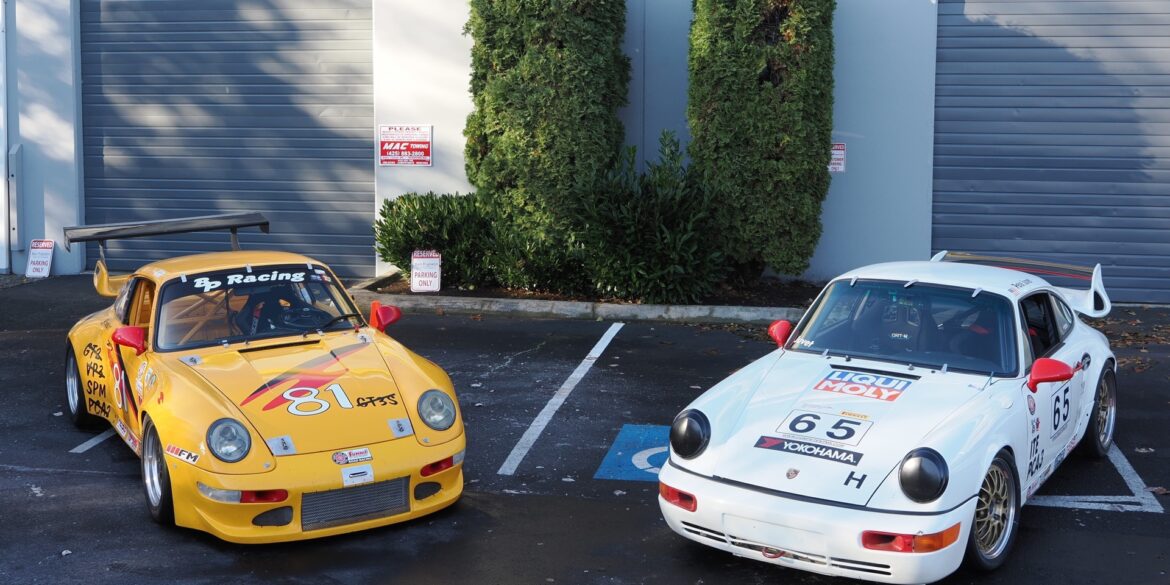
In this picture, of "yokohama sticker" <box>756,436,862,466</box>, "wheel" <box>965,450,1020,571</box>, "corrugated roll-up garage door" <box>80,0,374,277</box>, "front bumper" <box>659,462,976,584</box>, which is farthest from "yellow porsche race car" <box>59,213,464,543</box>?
"corrugated roll-up garage door" <box>80,0,374,277</box>

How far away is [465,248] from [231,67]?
4564 millimetres

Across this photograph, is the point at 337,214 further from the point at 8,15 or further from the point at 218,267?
the point at 218,267

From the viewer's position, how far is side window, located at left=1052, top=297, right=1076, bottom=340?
7410 millimetres

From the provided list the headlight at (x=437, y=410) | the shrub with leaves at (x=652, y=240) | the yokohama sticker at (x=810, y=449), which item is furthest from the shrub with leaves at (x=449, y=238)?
the yokohama sticker at (x=810, y=449)

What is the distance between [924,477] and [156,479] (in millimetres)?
4131

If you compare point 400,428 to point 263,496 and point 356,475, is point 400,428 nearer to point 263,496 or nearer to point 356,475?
point 356,475

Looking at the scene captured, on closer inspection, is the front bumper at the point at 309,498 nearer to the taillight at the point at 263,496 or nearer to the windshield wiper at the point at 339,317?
the taillight at the point at 263,496

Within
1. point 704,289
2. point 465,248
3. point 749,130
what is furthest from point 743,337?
point 465,248

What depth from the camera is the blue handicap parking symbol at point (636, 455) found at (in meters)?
7.53

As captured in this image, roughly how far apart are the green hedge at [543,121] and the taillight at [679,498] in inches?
291

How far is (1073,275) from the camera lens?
29.0 ft

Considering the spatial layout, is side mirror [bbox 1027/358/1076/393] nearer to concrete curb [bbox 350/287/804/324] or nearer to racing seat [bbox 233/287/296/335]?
racing seat [bbox 233/287/296/335]

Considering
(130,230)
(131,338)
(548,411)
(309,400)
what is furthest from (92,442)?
(548,411)

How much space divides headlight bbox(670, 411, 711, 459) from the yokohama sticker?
0.29 metres
